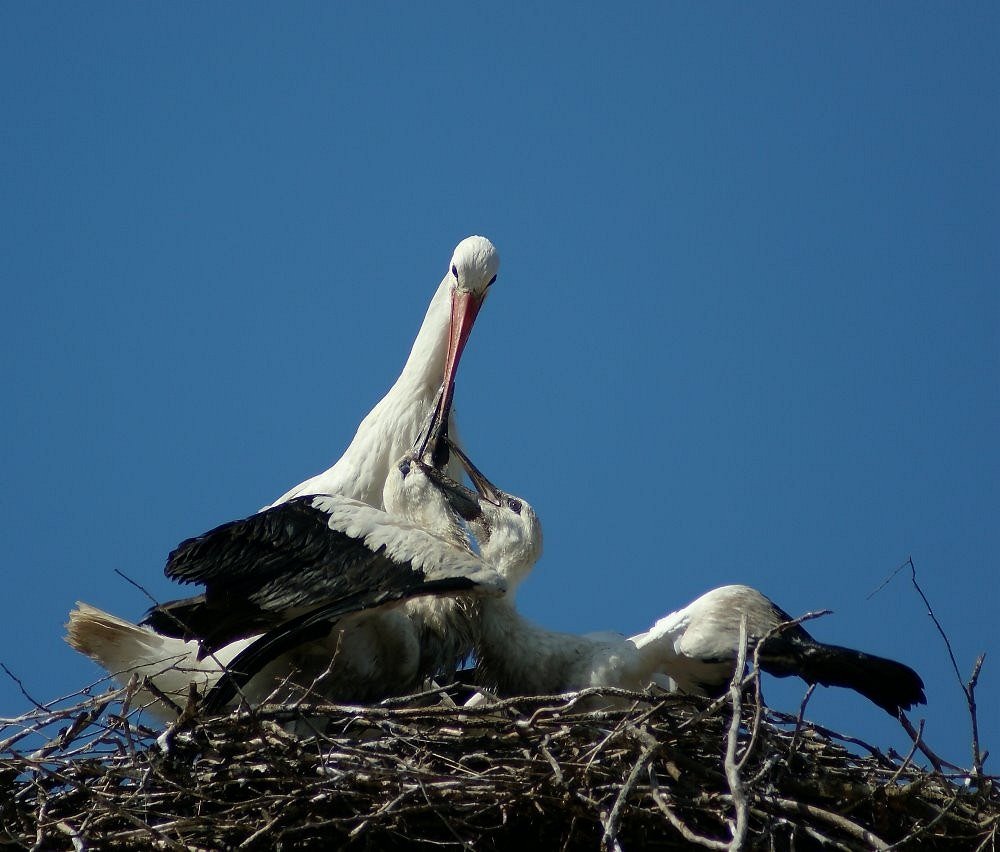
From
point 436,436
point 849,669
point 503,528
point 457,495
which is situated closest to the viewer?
point 849,669

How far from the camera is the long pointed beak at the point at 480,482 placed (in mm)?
7579

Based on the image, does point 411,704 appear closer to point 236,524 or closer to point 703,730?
point 236,524

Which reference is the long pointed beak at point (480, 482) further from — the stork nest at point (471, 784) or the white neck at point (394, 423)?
the stork nest at point (471, 784)

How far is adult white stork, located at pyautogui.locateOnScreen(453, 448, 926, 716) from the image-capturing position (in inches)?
271

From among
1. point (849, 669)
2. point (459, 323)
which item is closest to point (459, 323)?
point (459, 323)

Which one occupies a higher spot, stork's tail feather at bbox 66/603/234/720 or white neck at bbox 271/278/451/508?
white neck at bbox 271/278/451/508

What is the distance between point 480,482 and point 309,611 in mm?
1276

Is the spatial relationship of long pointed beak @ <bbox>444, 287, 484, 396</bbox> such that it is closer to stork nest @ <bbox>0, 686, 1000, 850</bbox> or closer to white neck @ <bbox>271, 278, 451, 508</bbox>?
white neck @ <bbox>271, 278, 451, 508</bbox>

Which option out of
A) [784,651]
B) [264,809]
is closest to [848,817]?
[784,651]

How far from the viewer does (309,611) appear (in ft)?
22.0

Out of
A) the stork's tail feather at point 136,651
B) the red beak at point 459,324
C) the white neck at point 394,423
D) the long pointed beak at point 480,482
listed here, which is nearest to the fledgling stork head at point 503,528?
the long pointed beak at point 480,482

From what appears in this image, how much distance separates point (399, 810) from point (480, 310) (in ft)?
11.9

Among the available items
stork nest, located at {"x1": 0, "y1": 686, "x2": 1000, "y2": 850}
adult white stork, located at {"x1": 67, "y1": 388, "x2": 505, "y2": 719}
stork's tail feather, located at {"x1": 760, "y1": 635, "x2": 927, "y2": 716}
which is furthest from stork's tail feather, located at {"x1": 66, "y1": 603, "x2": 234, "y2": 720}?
stork's tail feather, located at {"x1": 760, "y1": 635, "x2": 927, "y2": 716}

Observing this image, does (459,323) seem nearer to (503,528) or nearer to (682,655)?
(503,528)
